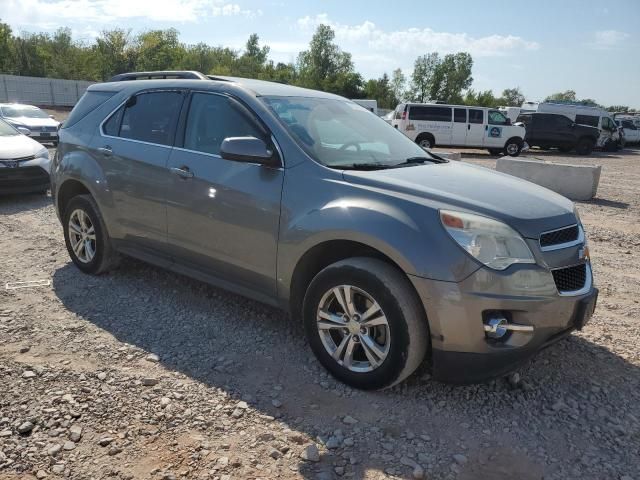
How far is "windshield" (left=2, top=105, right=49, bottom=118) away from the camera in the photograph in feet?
57.9

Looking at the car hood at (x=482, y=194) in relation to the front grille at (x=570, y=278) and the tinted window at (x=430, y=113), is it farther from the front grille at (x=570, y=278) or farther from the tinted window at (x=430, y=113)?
the tinted window at (x=430, y=113)

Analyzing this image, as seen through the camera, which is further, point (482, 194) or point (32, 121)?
point (32, 121)

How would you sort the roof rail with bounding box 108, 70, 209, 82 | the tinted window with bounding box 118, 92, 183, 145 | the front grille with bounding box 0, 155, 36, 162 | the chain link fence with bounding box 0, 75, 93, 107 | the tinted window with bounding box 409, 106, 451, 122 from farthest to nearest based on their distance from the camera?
the chain link fence with bounding box 0, 75, 93, 107 < the tinted window with bounding box 409, 106, 451, 122 < the front grille with bounding box 0, 155, 36, 162 < the roof rail with bounding box 108, 70, 209, 82 < the tinted window with bounding box 118, 92, 183, 145

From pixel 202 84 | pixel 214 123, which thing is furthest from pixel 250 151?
pixel 202 84

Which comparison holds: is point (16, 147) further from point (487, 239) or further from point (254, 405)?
point (487, 239)

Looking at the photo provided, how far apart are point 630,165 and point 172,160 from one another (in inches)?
811

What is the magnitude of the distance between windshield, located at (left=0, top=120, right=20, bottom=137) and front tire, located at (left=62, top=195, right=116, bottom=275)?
4.95m

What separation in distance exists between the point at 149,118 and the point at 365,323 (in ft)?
8.45

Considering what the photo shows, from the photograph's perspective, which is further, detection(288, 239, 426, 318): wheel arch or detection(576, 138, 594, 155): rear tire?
detection(576, 138, 594, 155): rear tire

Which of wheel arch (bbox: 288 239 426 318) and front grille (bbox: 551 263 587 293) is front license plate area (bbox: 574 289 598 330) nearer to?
front grille (bbox: 551 263 587 293)

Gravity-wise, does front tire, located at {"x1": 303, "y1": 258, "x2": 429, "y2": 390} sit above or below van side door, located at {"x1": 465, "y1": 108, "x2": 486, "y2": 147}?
below

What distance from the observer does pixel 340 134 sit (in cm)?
375

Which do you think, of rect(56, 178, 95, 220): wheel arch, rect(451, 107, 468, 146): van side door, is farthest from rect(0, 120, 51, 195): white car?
rect(451, 107, 468, 146): van side door

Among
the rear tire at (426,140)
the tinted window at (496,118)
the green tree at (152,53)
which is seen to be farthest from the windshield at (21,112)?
the green tree at (152,53)
